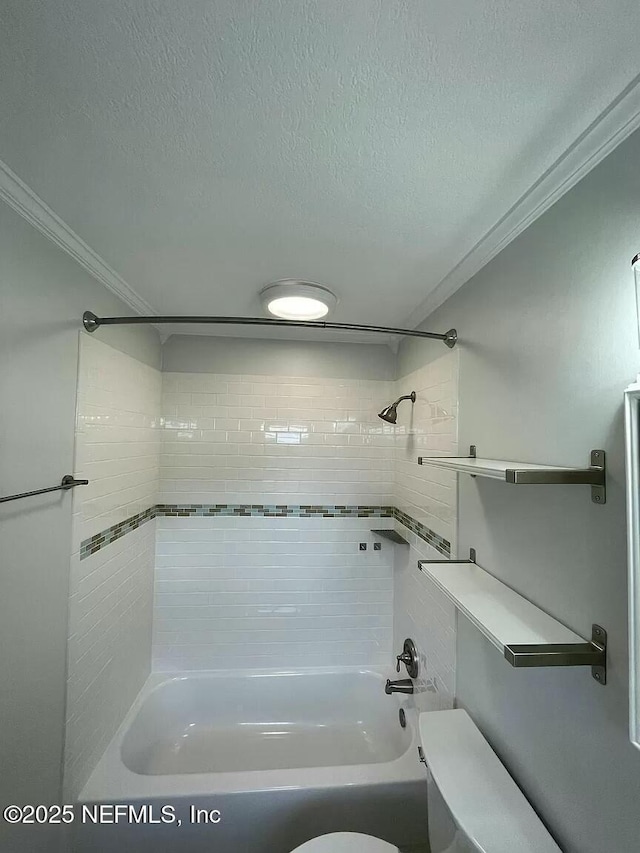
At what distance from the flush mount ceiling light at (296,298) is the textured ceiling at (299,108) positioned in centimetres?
34

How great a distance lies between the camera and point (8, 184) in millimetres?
1014

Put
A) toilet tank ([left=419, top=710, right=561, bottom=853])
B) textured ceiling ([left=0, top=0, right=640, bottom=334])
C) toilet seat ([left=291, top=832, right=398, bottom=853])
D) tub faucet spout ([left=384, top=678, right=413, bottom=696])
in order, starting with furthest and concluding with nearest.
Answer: tub faucet spout ([left=384, top=678, right=413, bottom=696]), toilet seat ([left=291, top=832, right=398, bottom=853]), toilet tank ([left=419, top=710, right=561, bottom=853]), textured ceiling ([left=0, top=0, right=640, bottom=334])

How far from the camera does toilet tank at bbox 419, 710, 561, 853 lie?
905 millimetres

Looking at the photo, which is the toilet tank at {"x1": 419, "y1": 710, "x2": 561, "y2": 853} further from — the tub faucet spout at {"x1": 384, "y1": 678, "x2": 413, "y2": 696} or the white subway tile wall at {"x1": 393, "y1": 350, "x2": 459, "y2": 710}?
the tub faucet spout at {"x1": 384, "y1": 678, "x2": 413, "y2": 696}

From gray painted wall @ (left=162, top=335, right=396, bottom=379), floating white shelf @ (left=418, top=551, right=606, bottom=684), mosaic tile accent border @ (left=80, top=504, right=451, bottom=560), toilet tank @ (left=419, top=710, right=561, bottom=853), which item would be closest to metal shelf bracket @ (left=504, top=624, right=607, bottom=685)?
floating white shelf @ (left=418, top=551, right=606, bottom=684)

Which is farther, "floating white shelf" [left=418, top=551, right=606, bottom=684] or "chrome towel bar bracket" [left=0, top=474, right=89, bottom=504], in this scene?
"chrome towel bar bracket" [left=0, top=474, right=89, bottom=504]

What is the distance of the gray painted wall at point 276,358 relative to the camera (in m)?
2.48

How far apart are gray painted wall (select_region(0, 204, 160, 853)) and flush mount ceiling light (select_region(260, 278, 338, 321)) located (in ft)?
2.44

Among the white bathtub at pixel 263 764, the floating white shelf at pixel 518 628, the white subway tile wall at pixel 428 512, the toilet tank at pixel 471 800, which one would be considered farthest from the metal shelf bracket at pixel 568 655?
the white bathtub at pixel 263 764

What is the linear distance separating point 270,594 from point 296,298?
1841mm

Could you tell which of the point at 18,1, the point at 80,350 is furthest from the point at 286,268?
the point at 18,1

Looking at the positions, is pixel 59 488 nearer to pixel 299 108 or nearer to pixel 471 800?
pixel 299 108

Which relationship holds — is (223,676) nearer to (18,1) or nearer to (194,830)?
(194,830)

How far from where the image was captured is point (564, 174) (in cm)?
93
